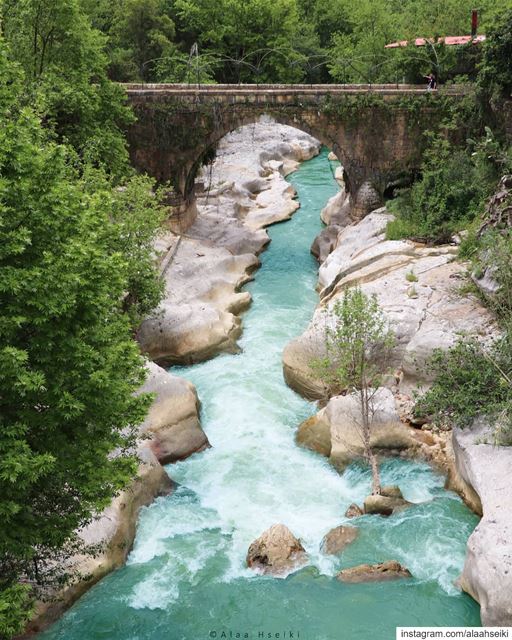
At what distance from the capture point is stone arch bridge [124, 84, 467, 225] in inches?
1225

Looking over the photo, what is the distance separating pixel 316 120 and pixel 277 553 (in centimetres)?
2097

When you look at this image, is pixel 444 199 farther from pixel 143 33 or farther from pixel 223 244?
pixel 143 33

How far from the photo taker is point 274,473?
18.6 m

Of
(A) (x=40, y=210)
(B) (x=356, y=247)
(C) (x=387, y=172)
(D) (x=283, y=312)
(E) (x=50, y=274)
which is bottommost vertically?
(D) (x=283, y=312)

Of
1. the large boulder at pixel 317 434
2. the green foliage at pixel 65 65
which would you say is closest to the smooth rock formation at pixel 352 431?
the large boulder at pixel 317 434

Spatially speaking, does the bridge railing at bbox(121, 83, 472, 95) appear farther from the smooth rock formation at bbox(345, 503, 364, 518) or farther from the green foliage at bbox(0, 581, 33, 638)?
the green foliage at bbox(0, 581, 33, 638)

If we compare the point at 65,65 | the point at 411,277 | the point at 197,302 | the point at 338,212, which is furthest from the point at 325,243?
the point at 65,65

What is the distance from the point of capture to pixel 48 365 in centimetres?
1179

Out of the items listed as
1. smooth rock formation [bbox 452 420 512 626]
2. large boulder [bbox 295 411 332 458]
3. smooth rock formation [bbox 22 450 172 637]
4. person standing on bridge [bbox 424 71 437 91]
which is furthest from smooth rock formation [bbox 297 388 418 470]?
person standing on bridge [bbox 424 71 437 91]

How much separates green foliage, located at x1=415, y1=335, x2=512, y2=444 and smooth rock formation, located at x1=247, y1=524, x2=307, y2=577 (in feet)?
15.6

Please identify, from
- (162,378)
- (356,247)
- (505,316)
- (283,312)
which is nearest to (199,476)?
(162,378)

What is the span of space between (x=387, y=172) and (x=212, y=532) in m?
20.4

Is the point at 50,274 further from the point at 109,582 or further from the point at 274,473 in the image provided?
the point at 274,473

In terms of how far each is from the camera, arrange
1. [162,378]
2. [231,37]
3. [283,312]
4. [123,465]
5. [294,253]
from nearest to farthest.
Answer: [123,465] → [162,378] → [283,312] → [294,253] → [231,37]
